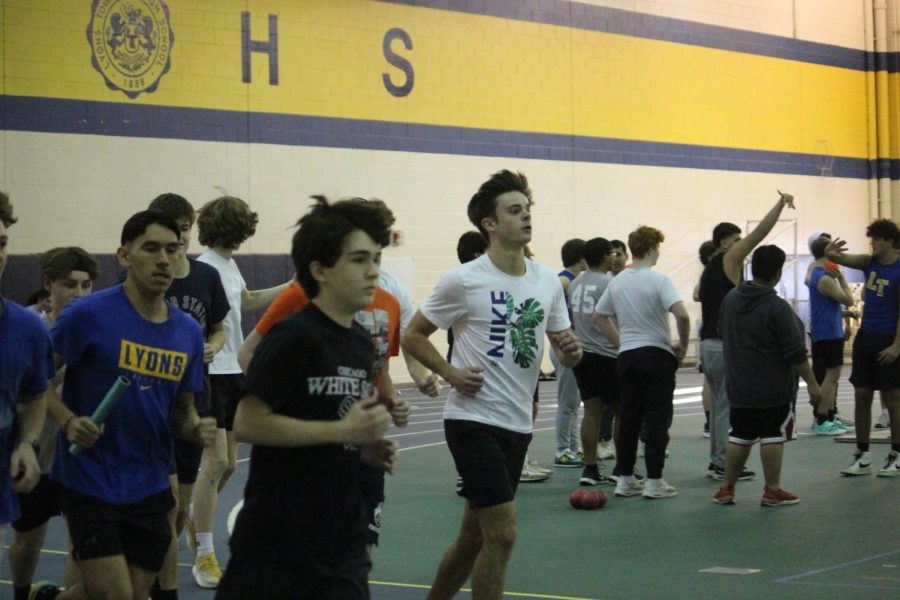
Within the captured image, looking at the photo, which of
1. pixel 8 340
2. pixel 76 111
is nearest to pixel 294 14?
pixel 76 111

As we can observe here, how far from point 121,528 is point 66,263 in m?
1.94

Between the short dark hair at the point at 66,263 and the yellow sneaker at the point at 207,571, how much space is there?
1.68m

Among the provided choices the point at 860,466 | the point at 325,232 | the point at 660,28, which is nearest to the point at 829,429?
the point at 860,466

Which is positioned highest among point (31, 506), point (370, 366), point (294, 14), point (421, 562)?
point (294, 14)

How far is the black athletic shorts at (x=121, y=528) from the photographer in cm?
452

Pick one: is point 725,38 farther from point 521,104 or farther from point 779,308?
point 779,308

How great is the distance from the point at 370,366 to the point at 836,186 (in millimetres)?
24355

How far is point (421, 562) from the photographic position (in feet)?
24.9

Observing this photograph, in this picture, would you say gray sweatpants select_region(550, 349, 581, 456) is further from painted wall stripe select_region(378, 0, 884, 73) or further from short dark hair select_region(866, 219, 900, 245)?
painted wall stripe select_region(378, 0, 884, 73)

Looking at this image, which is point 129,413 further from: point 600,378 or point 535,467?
point 535,467

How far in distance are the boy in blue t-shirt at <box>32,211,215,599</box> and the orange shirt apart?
0.48m

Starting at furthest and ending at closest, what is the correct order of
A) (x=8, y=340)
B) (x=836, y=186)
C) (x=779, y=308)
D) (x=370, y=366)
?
(x=836, y=186), (x=779, y=308), (x=8, y=340), (x=370, y=366)

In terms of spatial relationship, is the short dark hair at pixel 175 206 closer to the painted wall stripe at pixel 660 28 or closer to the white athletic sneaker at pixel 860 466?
the white athletic sneaker at pixel 860 466

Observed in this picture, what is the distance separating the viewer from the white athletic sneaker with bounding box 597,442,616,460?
12.0 m
